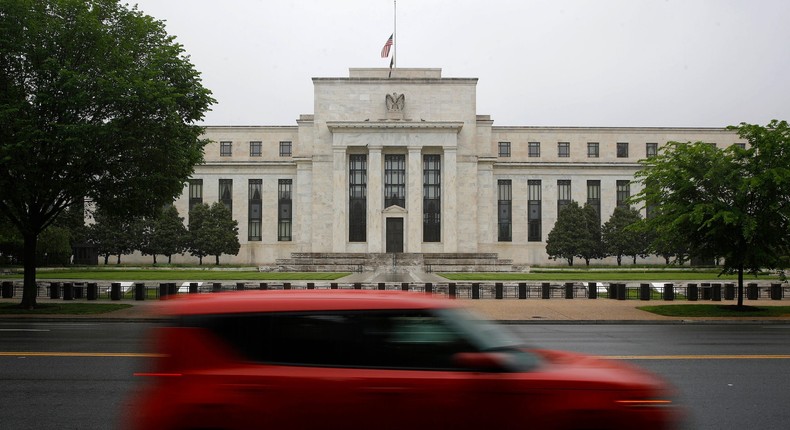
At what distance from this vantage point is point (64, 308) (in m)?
26.2

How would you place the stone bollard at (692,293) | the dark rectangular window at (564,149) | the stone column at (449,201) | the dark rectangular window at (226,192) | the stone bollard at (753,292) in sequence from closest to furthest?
the stone bollard at (692,293), the stone bollard at (753,292), the stone column at (449,201), the dark rectangular window at (226,192), the dark rectangular window at (564,149)

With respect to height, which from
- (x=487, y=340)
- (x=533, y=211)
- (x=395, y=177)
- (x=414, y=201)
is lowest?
(x=487, y=340)

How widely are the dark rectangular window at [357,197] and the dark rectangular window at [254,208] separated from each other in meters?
12.9

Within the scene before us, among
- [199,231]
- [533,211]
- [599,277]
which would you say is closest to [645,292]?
[599,277]

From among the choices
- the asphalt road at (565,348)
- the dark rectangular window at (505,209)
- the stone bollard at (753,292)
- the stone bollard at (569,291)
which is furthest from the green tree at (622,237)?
the asphalt road at (565,348)

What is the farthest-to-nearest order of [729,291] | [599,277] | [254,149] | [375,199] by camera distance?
[254,149] → [375,199] → [599,277] → [729,291]

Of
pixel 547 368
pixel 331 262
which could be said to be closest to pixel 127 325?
pixel 547 368

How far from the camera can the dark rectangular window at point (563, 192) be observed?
82750mm

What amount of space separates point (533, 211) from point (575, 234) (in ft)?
30.8

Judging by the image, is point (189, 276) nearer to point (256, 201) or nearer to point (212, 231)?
point (212, 231)

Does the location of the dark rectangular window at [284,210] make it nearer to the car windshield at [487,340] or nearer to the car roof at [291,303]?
the car roof at [291,303]

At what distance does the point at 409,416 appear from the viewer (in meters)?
5.52

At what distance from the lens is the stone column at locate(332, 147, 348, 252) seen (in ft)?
243

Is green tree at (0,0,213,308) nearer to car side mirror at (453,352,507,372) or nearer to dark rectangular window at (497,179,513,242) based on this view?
car side mirror at (453,352,507,372)
